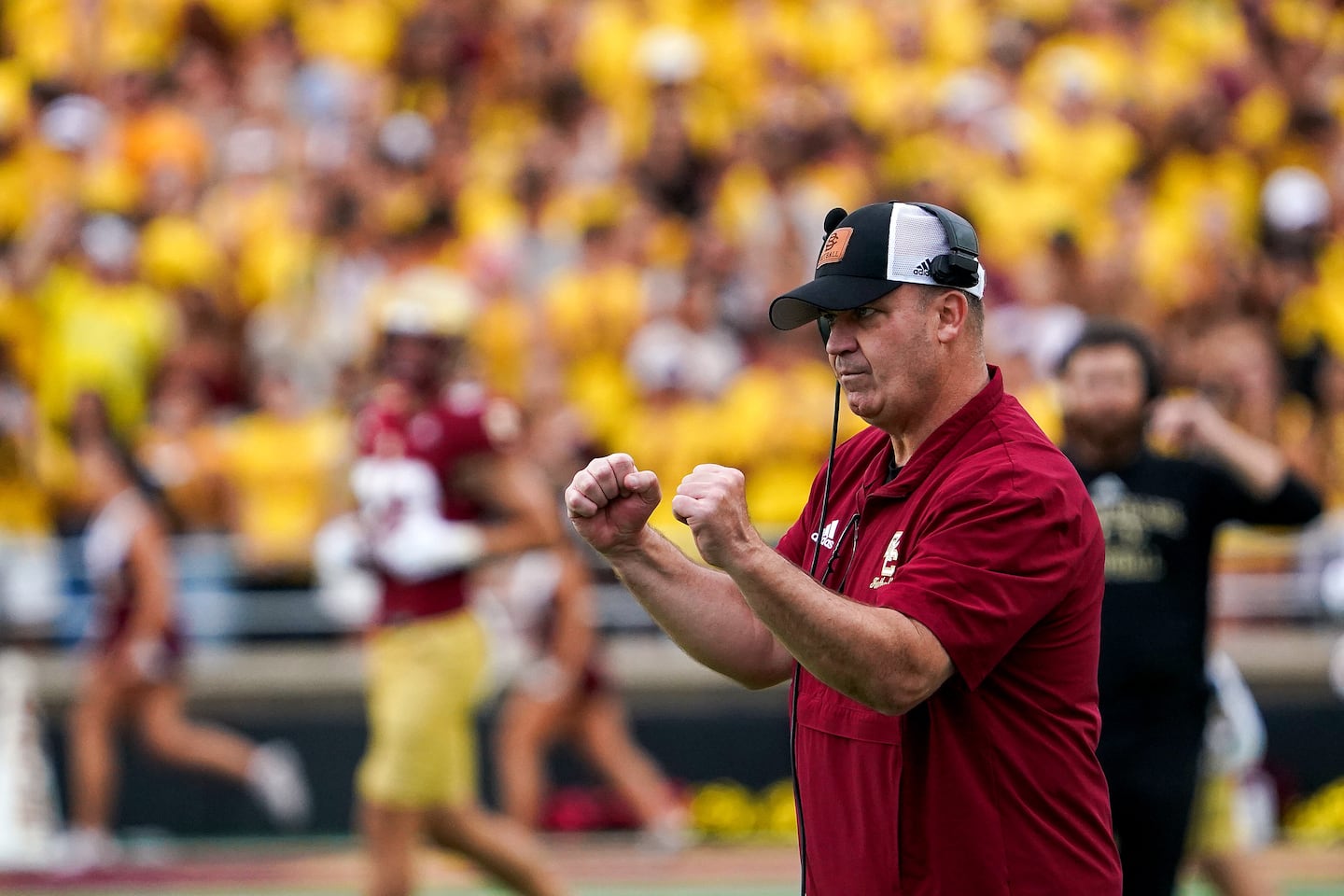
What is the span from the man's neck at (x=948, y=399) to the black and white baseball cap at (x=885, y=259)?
163 millimetres

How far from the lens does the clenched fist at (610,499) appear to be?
3385 mm

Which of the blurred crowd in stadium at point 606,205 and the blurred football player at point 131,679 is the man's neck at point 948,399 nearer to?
the blurred crowd in stadium at point 606,205

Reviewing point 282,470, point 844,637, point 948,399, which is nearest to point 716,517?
point 844,637

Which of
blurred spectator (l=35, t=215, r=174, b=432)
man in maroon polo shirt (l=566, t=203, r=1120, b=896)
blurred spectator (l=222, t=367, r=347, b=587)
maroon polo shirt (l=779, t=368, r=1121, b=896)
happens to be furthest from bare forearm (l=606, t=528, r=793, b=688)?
blurred spectator (l=35, t=215, r=174, b=432)

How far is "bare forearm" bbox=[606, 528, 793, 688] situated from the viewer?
11.7 ft

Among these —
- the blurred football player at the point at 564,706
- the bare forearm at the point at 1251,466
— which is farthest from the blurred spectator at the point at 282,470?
the bare forearm at the point at 1251,466

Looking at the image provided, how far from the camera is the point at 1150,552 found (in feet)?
17.4

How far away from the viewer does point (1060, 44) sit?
13.1m

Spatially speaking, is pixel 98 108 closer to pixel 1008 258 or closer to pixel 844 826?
pixel 1008 258

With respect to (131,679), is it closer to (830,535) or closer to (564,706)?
(564,706)

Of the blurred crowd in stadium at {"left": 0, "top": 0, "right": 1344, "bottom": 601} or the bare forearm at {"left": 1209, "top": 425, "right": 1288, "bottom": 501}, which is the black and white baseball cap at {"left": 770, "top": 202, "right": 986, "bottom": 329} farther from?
the blurred crowd in stadium at {"left": 0, "top": 0, "right": 1344, "bottom": 601}

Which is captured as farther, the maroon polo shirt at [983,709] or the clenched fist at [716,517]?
the maroon polo shirt at [983,709]

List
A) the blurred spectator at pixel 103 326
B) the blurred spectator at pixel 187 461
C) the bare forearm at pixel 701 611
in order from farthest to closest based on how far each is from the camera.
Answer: the blurred spectator at pixel 103 326
the blurred spectator at pixel 187 461
the bare forearm at pixel 701 611

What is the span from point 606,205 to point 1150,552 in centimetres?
702
